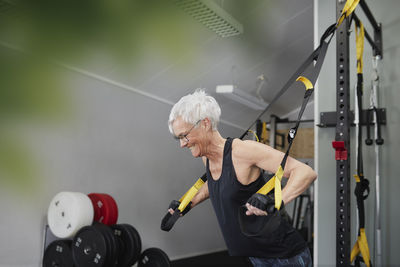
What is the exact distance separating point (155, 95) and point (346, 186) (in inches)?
122

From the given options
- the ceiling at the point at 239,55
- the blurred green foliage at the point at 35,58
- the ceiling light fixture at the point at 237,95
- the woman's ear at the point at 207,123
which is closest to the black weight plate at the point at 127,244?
the ceiling at the point at 239,55

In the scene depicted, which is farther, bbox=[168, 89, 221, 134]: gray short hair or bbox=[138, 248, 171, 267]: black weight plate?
bbox=[138, 248, 171, 267]: black weight plate

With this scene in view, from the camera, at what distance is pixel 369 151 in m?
2.06

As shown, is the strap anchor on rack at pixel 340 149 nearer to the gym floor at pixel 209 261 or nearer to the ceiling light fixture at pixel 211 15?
the ceiling light fixture at pixel 211 15

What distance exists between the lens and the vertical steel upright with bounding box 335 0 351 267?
1393 mm

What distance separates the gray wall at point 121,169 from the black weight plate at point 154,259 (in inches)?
30.3

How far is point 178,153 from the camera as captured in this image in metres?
4.79

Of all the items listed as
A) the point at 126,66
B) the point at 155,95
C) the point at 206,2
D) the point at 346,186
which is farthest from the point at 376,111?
the point at 155,95

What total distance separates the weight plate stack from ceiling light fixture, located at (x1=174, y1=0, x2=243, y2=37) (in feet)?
5.15

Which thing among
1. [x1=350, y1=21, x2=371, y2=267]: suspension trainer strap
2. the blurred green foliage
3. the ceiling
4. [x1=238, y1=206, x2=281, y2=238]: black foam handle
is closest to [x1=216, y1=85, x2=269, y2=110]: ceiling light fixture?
the ceiling

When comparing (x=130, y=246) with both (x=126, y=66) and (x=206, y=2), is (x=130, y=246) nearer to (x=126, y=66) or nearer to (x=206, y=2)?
(x=206, y=2)

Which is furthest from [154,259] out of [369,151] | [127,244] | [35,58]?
[35,58]

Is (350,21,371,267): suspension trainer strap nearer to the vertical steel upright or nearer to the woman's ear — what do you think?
the vertical steel upright

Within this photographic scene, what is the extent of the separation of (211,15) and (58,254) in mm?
2055
